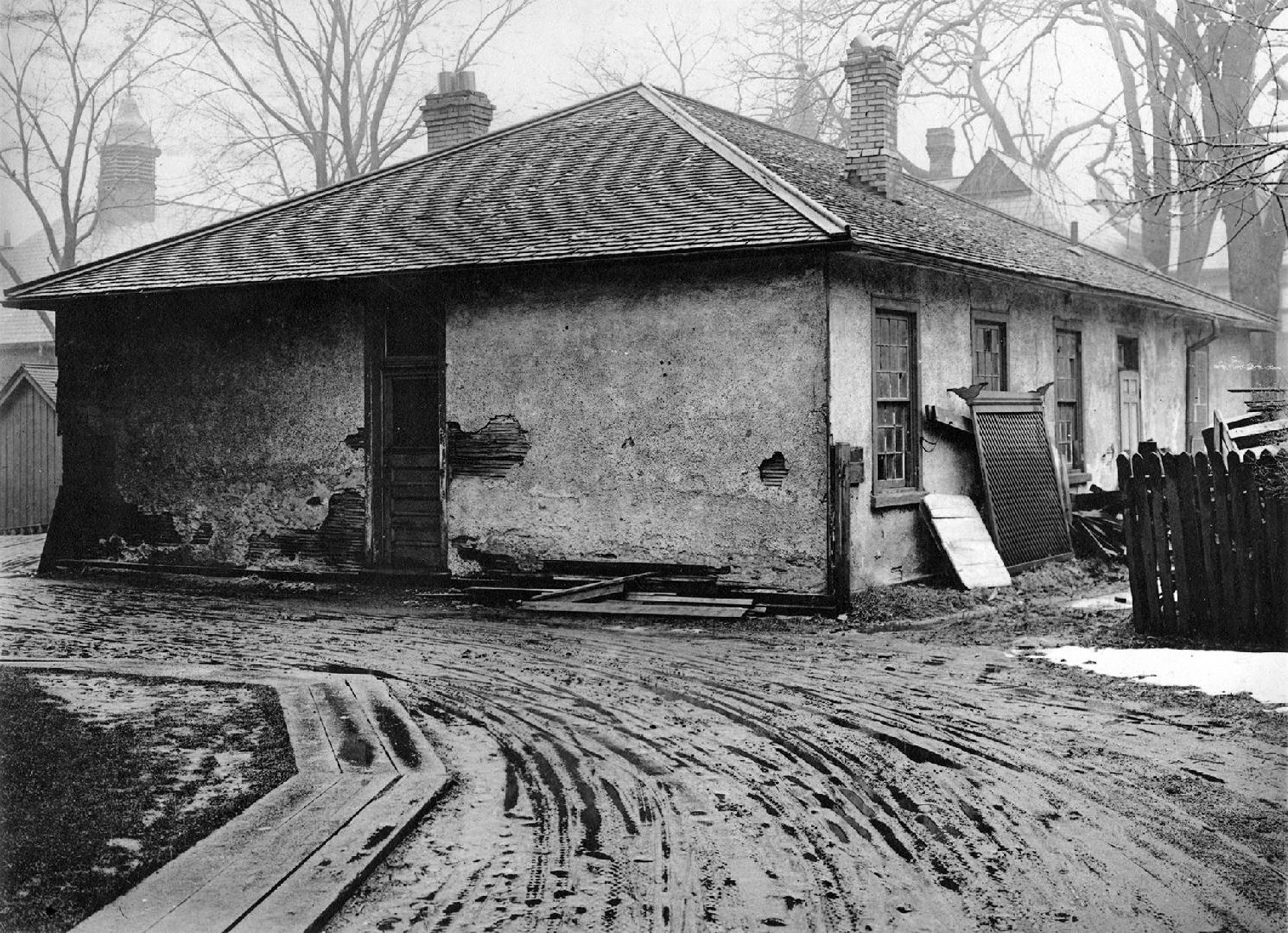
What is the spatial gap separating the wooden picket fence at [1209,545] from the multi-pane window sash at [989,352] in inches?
204

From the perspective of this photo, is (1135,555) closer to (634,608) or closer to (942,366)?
(634,608)

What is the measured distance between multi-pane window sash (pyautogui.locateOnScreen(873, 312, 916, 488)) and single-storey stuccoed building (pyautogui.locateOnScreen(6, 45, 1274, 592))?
37 mm

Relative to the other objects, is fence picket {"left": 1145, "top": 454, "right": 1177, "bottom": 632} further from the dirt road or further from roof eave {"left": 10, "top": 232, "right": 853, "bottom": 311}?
roof eave {"left": 10, "top": 232, "right": 853, "bottom": 311}

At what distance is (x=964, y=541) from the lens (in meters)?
14.2

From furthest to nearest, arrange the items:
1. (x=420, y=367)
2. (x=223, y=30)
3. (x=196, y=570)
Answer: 1. (x=223, y=30)
2. (x=196, y=570)
3. (x=420, y=367)

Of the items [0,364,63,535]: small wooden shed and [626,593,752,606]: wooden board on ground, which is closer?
[626,593,752,606]: wooden board on ground

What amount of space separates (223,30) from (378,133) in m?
3.94

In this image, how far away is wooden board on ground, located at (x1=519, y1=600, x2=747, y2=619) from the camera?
12.3 metres

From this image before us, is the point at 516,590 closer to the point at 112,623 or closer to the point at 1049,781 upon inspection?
the point at 112,623

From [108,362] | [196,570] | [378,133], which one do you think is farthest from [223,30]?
[196,570]

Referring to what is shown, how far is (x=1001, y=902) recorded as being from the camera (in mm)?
4809

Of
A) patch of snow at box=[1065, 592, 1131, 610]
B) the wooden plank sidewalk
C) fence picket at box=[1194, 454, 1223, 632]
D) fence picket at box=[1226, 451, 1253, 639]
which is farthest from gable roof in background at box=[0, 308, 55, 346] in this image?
fence picket at box=[1226, 451, 1253, 639]

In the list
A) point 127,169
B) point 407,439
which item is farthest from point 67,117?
point 407,439

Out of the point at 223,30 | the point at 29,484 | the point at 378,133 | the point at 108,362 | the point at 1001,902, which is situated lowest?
the point at 1001,902
